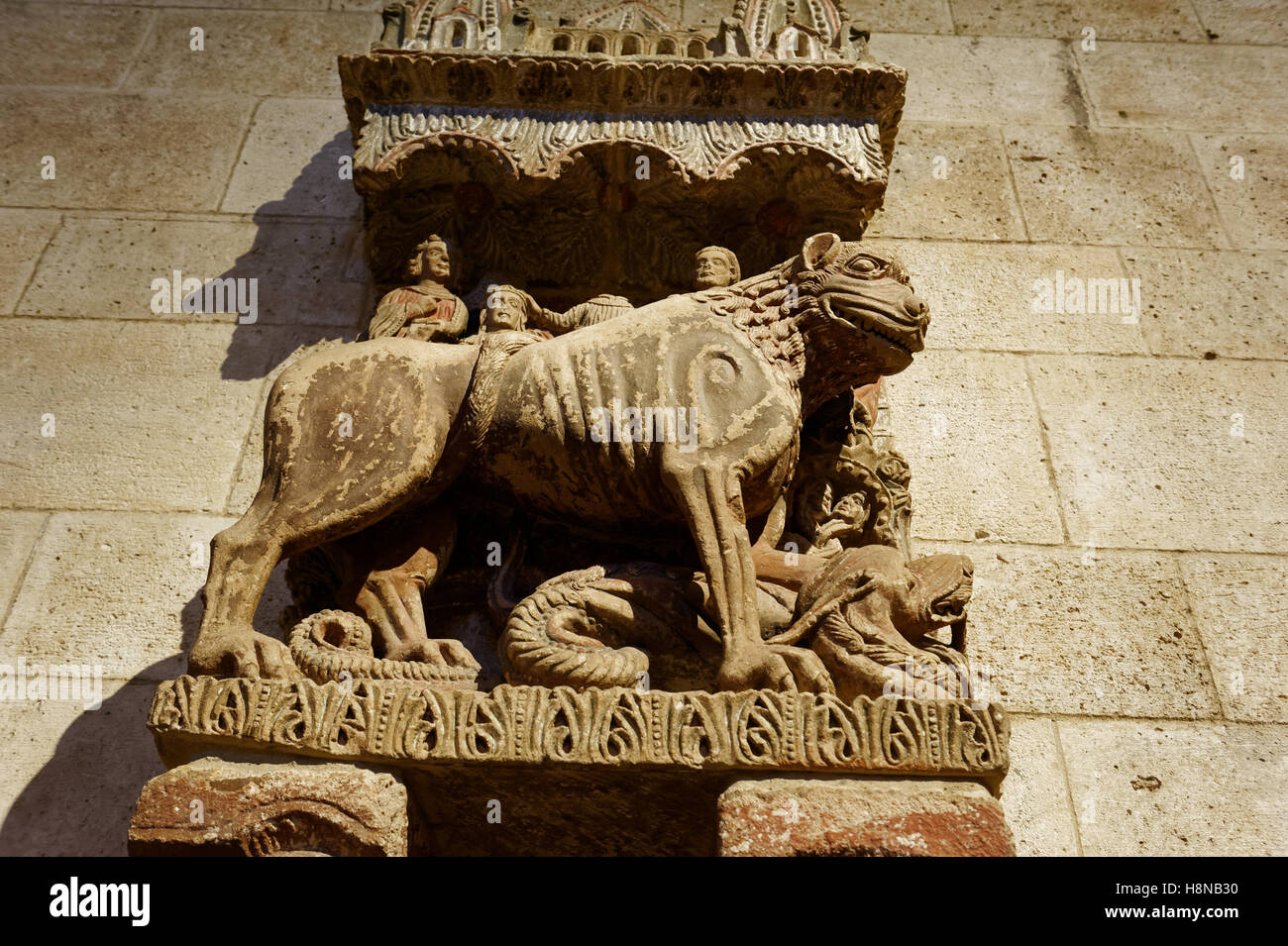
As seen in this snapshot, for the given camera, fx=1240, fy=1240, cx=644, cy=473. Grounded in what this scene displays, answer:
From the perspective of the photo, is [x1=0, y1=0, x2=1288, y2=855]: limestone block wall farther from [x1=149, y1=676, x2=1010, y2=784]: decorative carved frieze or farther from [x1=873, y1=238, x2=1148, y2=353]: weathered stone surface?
[x1=149, y1=676, x2=1010, y2=784]: decorative carved frieze

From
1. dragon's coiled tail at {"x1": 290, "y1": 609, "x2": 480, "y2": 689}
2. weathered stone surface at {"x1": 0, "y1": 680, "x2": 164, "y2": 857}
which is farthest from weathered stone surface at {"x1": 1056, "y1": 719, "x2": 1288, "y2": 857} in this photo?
weathered stone surface at {"x1": 0, "y1": 680, "x2": 164, "y2": 857}

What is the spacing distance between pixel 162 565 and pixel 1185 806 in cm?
296

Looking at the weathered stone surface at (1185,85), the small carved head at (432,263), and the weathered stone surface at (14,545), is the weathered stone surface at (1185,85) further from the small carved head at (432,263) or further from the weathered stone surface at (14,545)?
the weathered stone surface at (14,545)

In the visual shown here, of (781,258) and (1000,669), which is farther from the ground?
(781,258)

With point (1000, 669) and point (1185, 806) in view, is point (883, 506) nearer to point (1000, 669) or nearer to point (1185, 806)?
point (1000, 669)

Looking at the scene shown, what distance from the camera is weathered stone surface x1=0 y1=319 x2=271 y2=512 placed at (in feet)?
12.5

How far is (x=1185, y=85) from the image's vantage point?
16.6ft

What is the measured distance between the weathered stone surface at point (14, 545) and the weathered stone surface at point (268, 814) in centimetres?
133

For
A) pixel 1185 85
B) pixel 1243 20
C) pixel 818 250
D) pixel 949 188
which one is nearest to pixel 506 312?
pixel 818 250

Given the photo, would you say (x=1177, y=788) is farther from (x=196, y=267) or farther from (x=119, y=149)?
(x=119, y=149)

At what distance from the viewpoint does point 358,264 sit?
4348 millimetres

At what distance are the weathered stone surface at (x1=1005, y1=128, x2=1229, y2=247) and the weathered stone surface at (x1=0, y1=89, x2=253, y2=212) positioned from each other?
10.0ft
